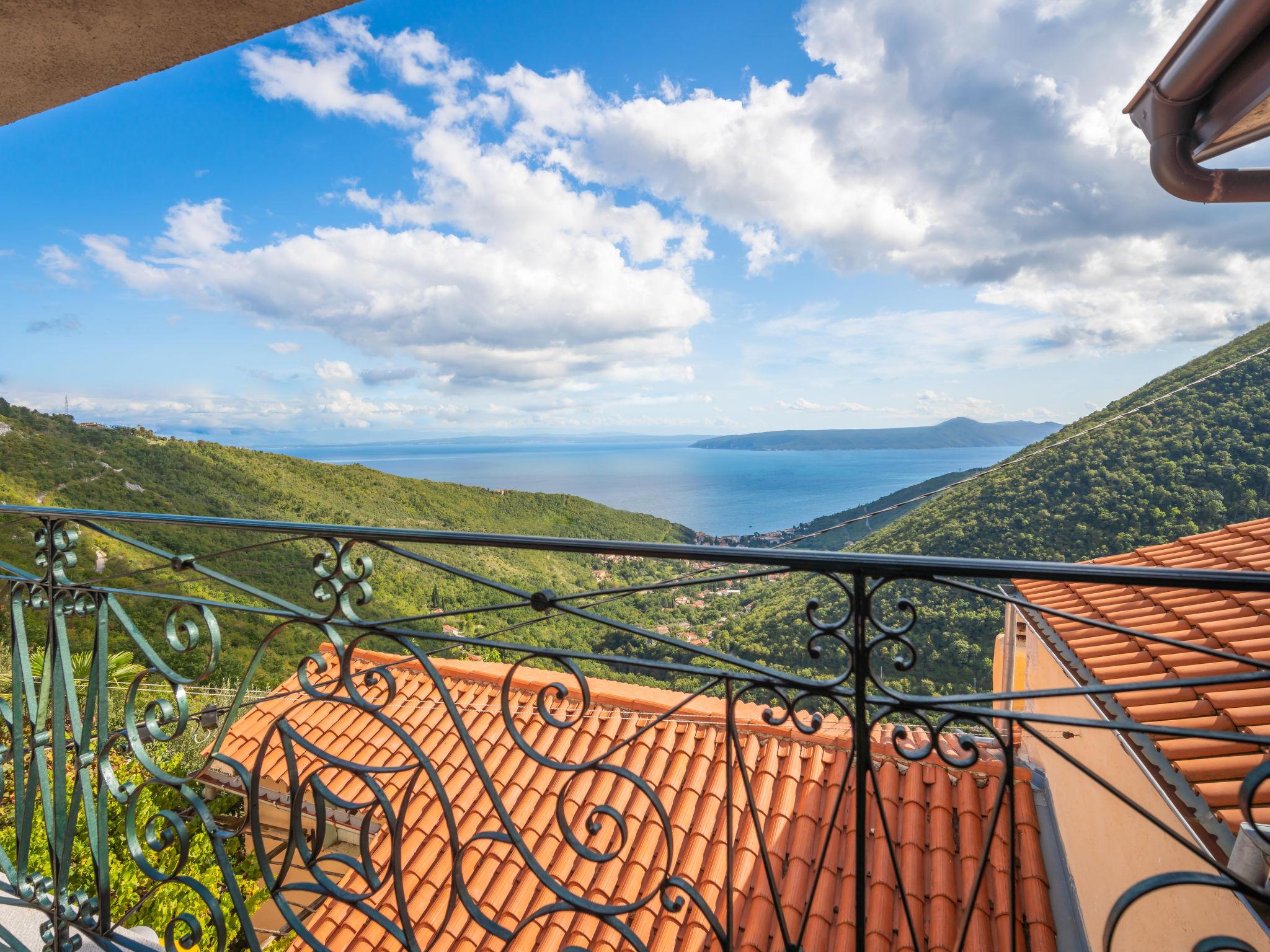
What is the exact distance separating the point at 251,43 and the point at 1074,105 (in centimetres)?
1391

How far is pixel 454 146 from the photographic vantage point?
1287cm

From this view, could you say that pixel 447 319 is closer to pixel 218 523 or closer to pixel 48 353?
pixel 48 353

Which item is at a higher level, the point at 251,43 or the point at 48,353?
the point at 48,353

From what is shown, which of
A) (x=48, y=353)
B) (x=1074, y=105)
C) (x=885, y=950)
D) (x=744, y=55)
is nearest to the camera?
(x=885, y=950)

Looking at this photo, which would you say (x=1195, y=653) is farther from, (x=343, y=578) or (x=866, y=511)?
(x=866, y=511)

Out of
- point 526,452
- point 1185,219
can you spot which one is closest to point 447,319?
point 526,452

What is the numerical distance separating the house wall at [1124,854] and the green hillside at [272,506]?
9.59 m

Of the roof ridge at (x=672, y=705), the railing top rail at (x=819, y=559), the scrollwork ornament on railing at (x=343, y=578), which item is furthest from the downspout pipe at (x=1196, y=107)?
the roof ridge at (x=672, y=705)

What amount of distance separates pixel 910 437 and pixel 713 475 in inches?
316

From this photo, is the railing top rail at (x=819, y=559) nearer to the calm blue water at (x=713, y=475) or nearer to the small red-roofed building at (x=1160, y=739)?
the small red-roofed building at (x=1160, y=739)

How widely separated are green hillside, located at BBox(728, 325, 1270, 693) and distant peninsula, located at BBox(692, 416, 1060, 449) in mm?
7539

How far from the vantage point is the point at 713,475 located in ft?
77.4

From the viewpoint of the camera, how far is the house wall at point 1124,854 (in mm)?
1856

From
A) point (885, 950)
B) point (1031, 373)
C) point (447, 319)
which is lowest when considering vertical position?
point (885, 950)
